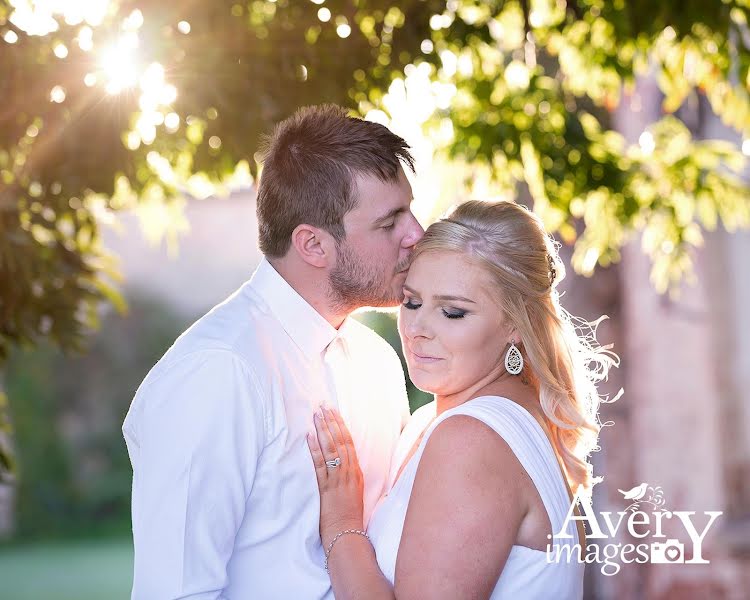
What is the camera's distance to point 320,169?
9.03 ft

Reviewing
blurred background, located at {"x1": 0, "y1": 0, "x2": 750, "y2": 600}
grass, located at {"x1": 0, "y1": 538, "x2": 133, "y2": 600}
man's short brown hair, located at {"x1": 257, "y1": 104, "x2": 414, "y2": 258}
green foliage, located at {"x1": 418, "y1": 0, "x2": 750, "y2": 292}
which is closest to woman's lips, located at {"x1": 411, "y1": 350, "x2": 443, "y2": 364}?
man's short brown hair, located at {"x1": 257, "y1": 104, "x2": 414, "y2": 258}

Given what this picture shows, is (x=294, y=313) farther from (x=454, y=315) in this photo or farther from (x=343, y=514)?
(x=343, y=514)

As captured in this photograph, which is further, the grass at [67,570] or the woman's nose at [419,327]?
the grass at [67,570]

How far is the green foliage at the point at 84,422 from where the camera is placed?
16.3m

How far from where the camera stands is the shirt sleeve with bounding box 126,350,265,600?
2.36 meters

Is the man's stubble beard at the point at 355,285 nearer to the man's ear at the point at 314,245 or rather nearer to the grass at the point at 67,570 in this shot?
the man's ear at the point at 314,245

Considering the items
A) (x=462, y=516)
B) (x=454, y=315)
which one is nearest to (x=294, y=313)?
(x=454, y=315)

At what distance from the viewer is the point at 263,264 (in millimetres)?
2797

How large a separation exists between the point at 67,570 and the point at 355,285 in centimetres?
1365

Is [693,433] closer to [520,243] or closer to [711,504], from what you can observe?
[711,504]

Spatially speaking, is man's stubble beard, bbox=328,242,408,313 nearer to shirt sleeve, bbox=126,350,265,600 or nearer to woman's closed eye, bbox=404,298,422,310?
woman's closed eye, bbox=404,298,422,310

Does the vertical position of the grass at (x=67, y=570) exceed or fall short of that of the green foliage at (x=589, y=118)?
it falls short

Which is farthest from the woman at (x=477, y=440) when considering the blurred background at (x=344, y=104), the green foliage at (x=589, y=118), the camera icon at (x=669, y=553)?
the camera icon at (x=669, y=553)

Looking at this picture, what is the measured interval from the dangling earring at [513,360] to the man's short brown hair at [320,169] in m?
0.51
